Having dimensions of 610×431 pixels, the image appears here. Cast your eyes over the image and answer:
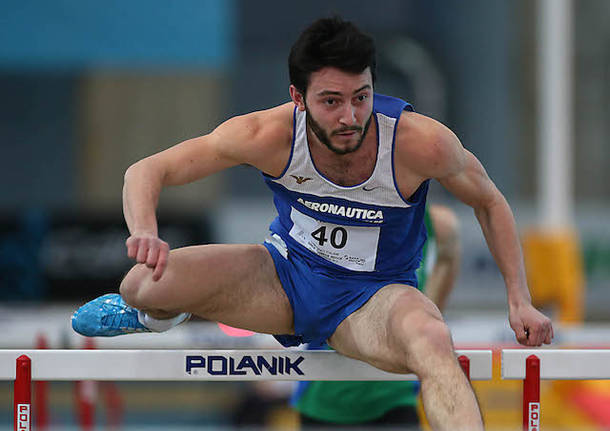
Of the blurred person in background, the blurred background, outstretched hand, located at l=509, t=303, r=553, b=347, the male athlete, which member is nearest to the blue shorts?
the male athlete

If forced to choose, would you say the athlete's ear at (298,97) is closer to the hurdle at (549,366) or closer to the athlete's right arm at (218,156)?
the athlete's right arm at (218,156)

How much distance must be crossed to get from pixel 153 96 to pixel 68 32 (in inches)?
88.6

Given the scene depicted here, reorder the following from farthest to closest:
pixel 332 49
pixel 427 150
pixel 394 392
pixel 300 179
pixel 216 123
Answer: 1. pixel 216 123
2. pixel 394 392
3. pixel 300 179
4. pixel 427 150
5. pixel 332 49

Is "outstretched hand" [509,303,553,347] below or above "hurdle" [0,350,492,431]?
above

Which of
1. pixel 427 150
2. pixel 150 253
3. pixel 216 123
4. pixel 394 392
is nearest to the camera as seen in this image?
pixel 150 253

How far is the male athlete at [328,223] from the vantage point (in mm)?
3051

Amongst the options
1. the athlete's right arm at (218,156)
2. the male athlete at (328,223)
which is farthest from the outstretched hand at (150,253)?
the athlete's right arm at (218,156)

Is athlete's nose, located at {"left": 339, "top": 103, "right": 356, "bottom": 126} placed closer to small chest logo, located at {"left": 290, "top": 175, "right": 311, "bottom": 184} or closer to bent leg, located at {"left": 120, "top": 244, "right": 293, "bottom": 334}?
small chest logo, located at {"left": 290, "top": 175, "right": 311, "bottom": 184}

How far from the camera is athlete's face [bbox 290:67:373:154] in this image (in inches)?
119

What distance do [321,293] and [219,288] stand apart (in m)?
0.36

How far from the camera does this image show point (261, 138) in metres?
3.20

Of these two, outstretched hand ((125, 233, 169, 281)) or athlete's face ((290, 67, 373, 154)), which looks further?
athlete's face ((290, 67, 373, 154))

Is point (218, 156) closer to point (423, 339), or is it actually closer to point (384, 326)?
point (384, 326)

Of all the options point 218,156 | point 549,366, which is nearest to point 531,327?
point 549,366
